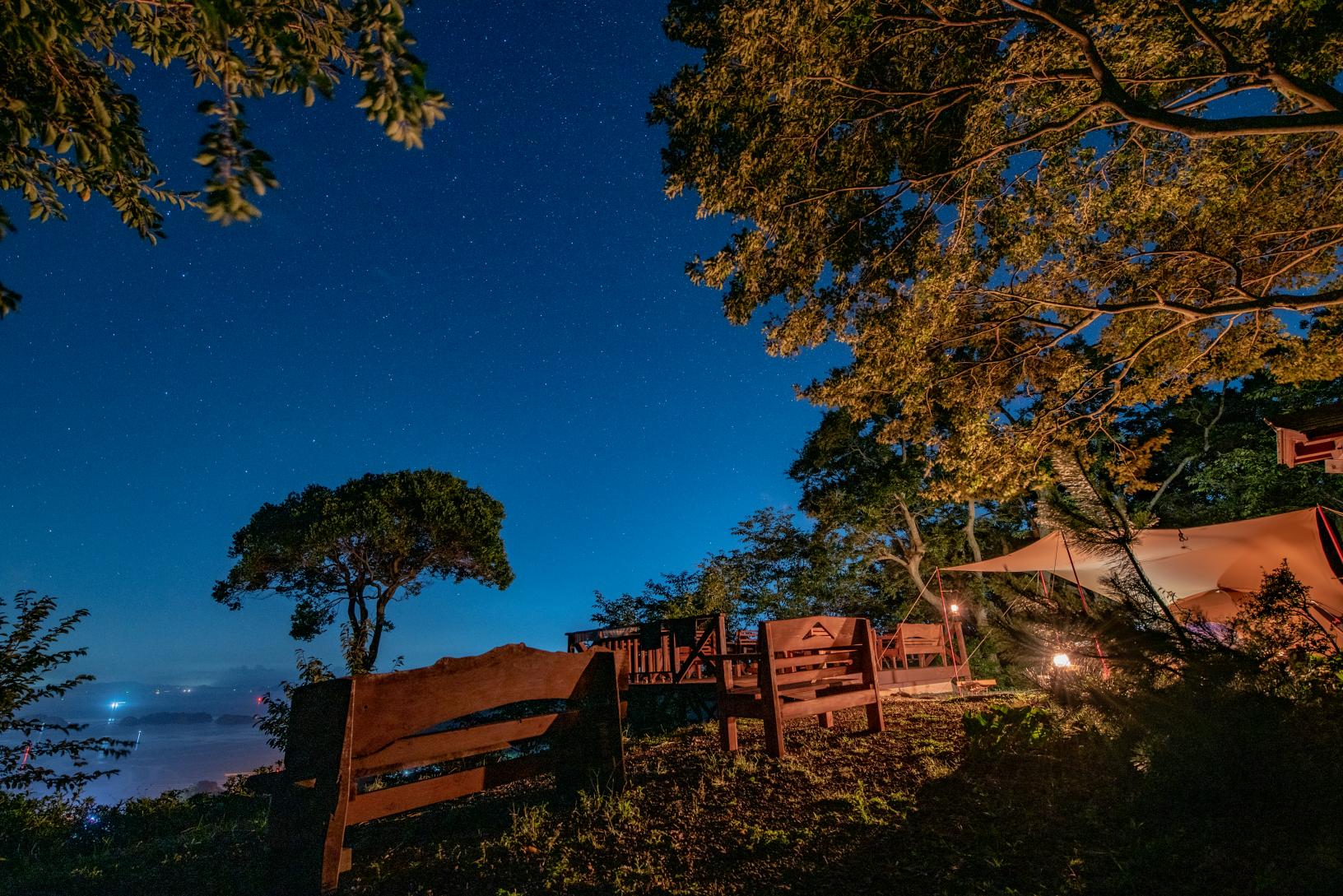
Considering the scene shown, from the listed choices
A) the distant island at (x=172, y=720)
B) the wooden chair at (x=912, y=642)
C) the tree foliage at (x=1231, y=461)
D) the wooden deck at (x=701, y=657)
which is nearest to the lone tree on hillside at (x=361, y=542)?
the wooden deck at (x=701, y=657)

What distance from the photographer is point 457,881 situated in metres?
3.59

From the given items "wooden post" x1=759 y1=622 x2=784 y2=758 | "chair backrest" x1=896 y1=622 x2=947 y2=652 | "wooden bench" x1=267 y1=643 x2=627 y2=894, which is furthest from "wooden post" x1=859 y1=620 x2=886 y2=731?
"chair backrest" x1=896 y1=622 x2=947 y2=652

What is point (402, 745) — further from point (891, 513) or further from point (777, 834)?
point (891, 513)

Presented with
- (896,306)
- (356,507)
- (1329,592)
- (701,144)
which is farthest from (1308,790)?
(356,507)

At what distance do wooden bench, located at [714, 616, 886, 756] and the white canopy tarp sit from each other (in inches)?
133

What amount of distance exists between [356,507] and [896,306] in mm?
18045

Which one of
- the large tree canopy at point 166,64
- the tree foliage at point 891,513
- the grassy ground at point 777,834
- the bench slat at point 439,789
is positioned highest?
the tree foliage at point 891,513

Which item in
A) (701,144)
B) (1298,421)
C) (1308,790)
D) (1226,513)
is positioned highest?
(701,144)

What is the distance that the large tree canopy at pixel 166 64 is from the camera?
219cm

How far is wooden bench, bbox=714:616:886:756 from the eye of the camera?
6246 mm

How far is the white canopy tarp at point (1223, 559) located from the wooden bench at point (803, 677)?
11.1ft

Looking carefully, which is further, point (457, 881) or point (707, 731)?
point (707, 731)

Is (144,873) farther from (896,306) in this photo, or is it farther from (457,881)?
(896,306)

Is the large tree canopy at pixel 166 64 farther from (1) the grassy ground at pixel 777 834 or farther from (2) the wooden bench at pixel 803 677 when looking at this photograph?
(2) the wooden bench at pixel 803 677
